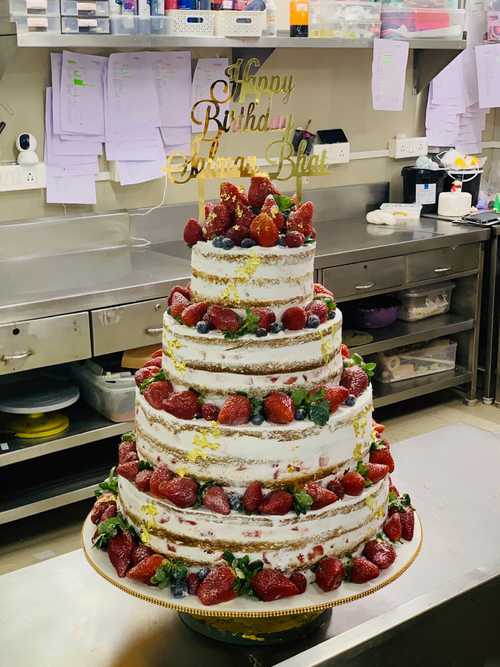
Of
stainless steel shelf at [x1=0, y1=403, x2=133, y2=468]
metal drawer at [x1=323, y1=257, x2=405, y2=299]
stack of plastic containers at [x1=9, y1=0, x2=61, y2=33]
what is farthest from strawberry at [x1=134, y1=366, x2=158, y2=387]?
metal drawer at [x1=323, y1=257, x2=405, y2=299]

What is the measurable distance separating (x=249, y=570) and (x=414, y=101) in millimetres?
3659

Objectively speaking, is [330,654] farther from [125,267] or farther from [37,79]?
[37,79]

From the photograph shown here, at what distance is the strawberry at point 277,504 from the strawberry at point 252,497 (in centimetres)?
1

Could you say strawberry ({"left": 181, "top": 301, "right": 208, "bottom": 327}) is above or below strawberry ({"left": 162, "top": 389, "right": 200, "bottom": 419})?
above

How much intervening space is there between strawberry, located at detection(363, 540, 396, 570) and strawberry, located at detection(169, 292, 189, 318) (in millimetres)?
542

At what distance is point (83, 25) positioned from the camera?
317 centimetres

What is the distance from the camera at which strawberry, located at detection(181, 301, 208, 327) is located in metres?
1.58

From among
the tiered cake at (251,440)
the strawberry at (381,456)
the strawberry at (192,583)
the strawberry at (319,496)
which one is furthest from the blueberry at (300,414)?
the strawberry at (192,583)

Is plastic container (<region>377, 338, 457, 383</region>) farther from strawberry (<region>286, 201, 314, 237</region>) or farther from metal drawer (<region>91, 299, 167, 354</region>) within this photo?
strawberry (<region>286, 201, 314, 237</region>)

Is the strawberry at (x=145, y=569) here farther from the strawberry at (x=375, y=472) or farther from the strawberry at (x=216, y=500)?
the strawberry at (x=375, y=472)

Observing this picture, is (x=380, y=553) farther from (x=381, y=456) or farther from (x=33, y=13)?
(x=33, y=13)

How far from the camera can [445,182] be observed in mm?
4613

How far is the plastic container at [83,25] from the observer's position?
3.14 metres

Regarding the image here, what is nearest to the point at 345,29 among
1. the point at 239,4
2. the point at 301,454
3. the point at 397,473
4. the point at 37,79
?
the point at 239,4
